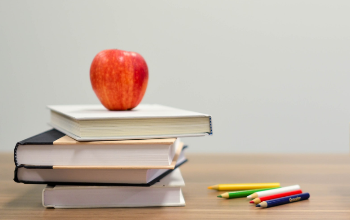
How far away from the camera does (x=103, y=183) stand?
0.69m

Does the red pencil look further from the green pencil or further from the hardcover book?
the hardcover book

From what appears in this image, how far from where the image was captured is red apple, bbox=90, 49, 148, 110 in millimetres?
849

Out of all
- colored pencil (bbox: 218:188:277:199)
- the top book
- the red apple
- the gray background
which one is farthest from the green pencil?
the gray background

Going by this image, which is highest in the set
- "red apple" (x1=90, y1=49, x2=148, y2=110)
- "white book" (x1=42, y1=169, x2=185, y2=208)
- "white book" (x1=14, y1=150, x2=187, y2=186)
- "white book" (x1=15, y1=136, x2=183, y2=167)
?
"red apple" (x1=90, y1=49, x2=148, y2=110)

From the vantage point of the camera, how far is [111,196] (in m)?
0.69

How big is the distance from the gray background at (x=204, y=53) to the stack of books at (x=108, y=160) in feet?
3.13

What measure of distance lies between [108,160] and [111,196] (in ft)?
0.23

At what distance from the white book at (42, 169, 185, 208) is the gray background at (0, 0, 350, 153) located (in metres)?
0.97

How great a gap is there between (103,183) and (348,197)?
47 cm

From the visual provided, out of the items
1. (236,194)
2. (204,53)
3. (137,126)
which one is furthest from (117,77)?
(204,53)

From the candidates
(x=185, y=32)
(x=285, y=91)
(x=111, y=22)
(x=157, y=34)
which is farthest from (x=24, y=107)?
(x=285, y=91)

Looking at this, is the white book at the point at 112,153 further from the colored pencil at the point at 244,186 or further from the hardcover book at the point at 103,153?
the colored pencil at the point at 244,186

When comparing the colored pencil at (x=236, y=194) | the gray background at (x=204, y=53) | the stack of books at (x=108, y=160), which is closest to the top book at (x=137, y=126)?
the stack of books at (x=108, y=160)

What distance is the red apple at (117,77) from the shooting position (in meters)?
0.85
